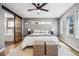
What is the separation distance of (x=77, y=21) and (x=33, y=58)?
454 centimetres

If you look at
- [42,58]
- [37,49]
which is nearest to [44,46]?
[37,49]

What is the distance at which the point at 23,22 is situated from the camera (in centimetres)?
1041

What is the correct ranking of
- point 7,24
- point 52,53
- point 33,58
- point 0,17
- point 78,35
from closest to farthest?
point 33,58, point 52,53, point 0,17, point 78,35, point 7,24

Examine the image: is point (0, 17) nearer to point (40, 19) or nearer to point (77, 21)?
point (77, 21)

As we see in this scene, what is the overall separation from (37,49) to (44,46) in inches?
10.8

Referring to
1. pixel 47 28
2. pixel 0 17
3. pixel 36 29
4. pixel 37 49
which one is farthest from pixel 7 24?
pixel 37 49

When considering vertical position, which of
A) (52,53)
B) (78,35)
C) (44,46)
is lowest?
(52,53)


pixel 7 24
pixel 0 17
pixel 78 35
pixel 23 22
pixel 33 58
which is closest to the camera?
pixel 33 58

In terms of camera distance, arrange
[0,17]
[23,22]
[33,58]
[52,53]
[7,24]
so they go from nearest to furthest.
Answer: [33,58], [52,53], [0,17], [7,24], [23,22]

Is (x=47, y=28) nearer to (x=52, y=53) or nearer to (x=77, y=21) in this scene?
(x=77, y=21)

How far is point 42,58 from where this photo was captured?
995mm

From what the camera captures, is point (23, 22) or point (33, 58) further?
point (23, 22)

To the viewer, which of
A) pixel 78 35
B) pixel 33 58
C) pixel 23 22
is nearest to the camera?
pixel 33 58

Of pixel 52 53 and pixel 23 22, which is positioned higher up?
pixel 23 22
